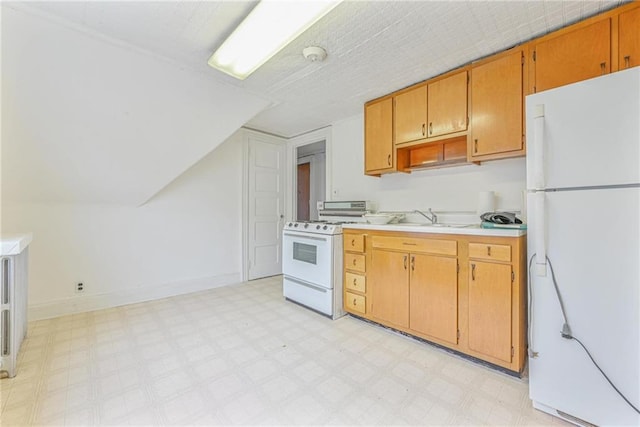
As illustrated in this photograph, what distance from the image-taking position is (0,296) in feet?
5.49

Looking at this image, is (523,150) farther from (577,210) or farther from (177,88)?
(177,88)

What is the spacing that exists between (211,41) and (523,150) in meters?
2.42

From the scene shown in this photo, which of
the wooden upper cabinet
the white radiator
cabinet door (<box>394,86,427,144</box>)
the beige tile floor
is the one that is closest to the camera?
the beige tile floor

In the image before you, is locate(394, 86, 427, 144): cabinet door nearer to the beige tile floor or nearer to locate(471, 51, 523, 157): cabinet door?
locate(471, 51, 523, 157): cabinet door

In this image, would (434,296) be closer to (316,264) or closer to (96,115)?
(316,264)

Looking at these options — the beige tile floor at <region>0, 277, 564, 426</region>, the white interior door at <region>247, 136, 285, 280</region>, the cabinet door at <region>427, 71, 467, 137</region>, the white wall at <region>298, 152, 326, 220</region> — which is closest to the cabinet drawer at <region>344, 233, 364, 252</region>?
Answer: the beige tile floor at <region>0, 277, 564, 426</region>

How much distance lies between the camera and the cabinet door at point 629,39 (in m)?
1.57

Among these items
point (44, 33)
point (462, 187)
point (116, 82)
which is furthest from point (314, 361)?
point (44, 33)

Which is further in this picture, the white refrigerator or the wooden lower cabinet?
the wooden lower cabinet

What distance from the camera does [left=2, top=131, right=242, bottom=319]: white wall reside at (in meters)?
2.65

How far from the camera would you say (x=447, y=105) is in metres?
2.37

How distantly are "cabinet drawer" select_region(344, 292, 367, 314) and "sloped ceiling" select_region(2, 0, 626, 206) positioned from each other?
2.09 meters

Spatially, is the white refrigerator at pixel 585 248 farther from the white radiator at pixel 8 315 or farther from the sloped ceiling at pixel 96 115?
the white radiator at pixel 8 315

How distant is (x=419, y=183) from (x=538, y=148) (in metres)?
1.46
